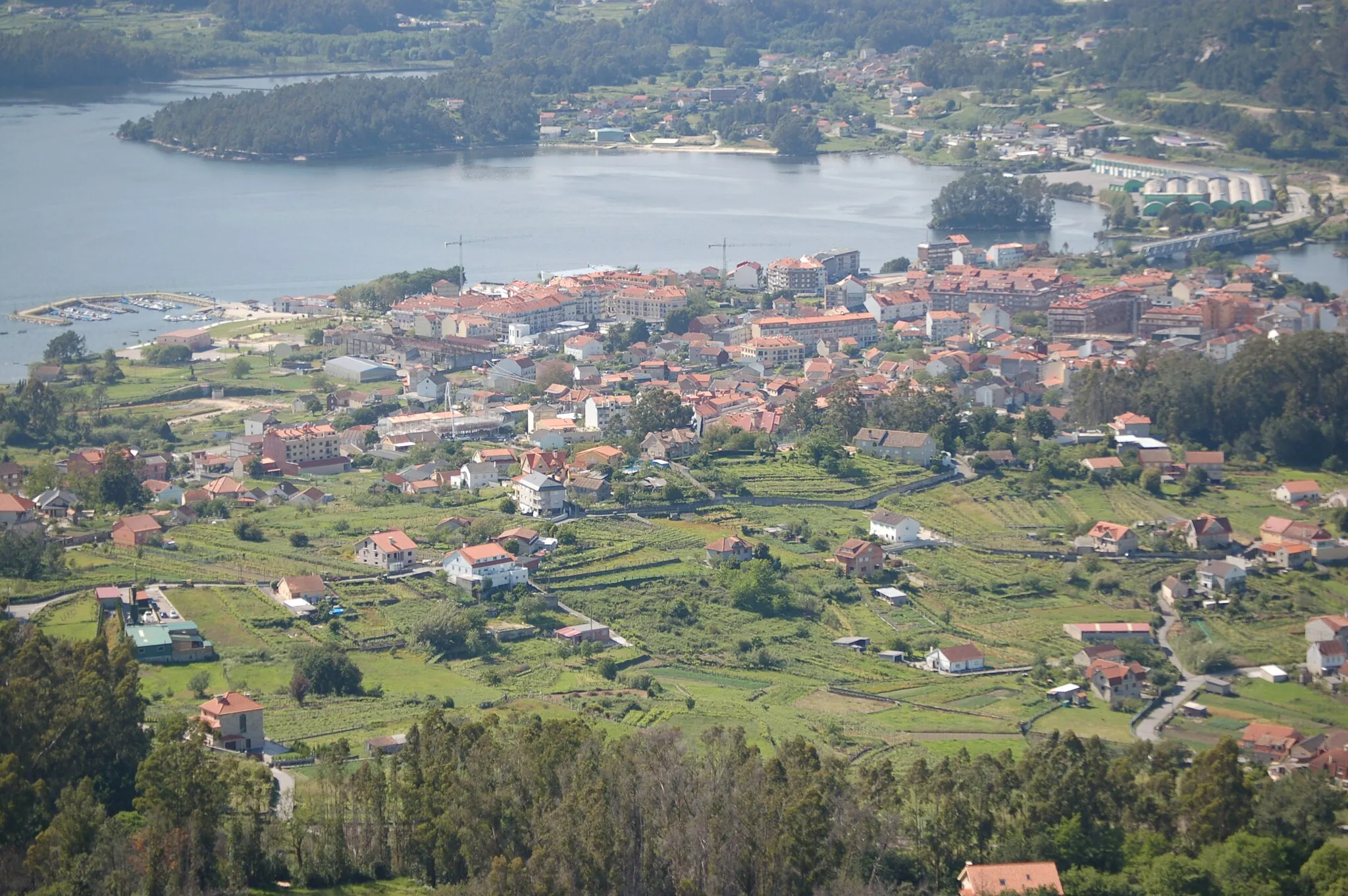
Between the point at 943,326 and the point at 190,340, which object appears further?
the point at 943,326

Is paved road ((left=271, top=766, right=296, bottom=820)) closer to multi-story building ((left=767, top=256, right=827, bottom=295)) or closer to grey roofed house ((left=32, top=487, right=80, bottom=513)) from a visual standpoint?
grey roofed house ((left=32, top=487, right=80, bottom=513))

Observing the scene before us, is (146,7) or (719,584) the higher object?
(146,7)

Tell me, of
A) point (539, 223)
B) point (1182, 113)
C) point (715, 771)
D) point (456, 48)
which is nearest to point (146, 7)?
point (456, 48)

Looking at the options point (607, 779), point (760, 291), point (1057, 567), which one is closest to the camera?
point (607, 779)

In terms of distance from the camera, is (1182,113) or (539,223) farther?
(1182,113)

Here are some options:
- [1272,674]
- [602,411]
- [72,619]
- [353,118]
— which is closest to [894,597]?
[1272,674]

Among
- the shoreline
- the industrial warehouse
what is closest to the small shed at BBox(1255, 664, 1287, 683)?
the industrial warehouse

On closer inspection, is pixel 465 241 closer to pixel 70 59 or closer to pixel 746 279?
pixel 746 279

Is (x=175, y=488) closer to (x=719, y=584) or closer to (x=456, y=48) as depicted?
(x=719, y=584)
